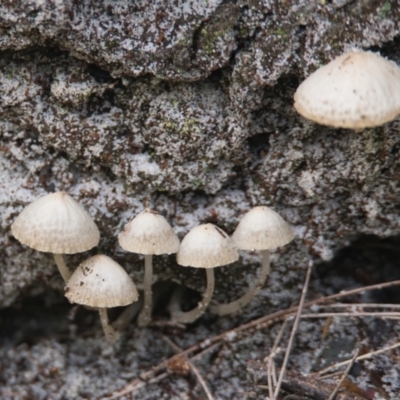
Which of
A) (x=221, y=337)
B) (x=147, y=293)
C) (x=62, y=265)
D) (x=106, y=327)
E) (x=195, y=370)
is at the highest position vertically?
(x=62, y=265)

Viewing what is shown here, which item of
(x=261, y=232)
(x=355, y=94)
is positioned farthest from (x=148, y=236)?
(x=355, y=94)

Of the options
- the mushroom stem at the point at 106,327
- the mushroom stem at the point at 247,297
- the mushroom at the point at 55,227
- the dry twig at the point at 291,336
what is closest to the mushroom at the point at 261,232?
the mushroom stem at the point at 247,297

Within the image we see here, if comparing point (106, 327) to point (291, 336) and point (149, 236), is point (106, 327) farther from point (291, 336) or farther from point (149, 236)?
point (291, 336)

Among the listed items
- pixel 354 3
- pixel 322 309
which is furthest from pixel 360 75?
pixel 322 309

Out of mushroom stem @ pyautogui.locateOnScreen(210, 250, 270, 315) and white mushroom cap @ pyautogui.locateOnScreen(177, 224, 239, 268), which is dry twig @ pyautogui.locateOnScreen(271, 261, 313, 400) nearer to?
mushroom stem @ pyautogui.locateOnScreen(210, 250, 270, 315)

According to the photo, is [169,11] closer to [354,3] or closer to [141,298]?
[354,3]

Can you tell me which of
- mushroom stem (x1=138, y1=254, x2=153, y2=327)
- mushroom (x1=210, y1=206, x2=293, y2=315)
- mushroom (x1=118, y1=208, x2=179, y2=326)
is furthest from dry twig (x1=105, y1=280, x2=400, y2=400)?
mushroom (x1=118, y1=208, x2=179, y2=326)

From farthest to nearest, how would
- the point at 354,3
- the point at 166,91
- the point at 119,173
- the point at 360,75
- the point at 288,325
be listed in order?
the point at 288,325
the point at 119,173
the point at 166,91
the point at 354,3
the point at 360,75
